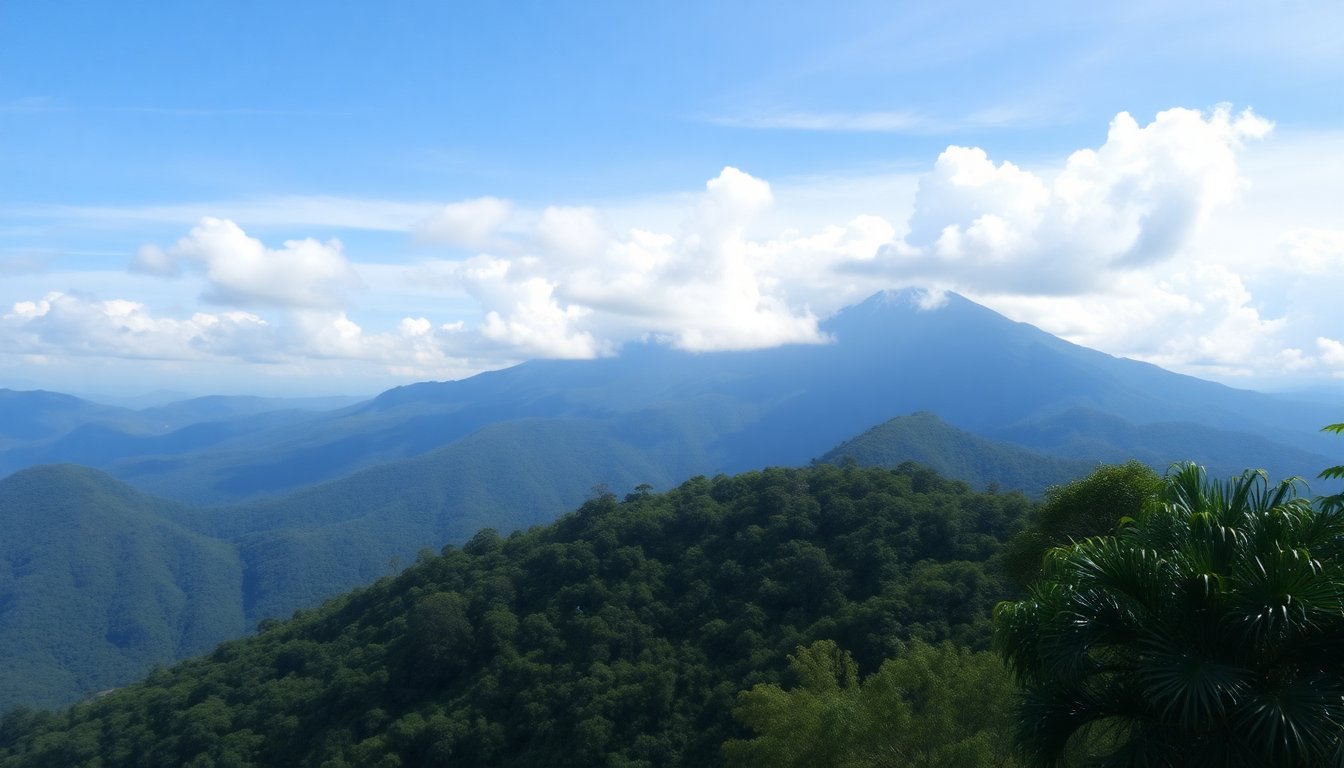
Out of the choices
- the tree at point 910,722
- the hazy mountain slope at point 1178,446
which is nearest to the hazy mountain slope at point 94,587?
the tree at point 910,722

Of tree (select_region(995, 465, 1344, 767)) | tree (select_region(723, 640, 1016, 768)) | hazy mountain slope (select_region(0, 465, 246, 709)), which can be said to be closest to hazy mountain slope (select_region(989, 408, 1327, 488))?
tree (select_region(723, 640, 1016, 768))

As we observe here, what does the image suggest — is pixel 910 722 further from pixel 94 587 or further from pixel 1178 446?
pixel 1178 446

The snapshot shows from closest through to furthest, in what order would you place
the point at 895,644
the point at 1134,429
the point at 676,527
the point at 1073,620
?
the point at 1073,620 → the point at 895,644 → the point at 676,527 → the point at 1134,429

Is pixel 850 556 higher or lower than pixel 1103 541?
lower

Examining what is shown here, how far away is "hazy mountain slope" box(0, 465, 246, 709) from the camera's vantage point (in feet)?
368

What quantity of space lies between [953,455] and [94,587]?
488ft

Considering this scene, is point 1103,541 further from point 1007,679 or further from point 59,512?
point 59,512

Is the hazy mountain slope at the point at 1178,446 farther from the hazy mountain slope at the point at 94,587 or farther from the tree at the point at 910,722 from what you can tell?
the hazy mountain slope at the point at 94,587

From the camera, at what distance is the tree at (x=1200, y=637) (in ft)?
18.1

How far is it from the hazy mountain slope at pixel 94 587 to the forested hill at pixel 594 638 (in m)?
79.2

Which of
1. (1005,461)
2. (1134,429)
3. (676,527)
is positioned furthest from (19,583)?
(1134,429)

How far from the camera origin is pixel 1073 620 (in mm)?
6473

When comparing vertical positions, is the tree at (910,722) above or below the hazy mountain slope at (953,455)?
above

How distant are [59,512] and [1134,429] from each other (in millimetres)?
235815
